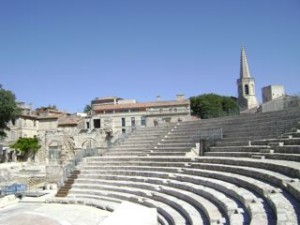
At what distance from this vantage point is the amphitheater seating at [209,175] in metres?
8.66

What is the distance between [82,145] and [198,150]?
61.9 feet

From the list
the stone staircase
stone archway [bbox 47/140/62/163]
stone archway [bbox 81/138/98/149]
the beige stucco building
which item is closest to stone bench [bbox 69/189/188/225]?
the stone staircase

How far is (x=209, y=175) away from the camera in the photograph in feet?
44.2

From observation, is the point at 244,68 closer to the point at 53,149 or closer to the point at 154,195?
the point at 53,149

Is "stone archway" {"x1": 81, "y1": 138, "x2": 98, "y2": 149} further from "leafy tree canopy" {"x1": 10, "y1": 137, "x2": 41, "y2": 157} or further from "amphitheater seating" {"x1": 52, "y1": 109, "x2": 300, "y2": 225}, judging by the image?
"amphitheater seating" {"x1": 52, "y1": 109, "x2": 300, "y2": 225}

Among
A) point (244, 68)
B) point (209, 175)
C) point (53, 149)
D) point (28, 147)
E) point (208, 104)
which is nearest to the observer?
point (209, 175)

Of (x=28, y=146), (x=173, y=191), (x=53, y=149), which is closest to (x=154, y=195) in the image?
(x=173, y=191)

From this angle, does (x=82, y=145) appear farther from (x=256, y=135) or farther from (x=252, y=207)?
(x=252, y=207)

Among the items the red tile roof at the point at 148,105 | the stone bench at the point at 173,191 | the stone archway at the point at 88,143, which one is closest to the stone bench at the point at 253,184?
the stone bench at the point at 173,191

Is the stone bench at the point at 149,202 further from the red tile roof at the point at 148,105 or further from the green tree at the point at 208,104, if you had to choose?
the green tree at the point at 208,104

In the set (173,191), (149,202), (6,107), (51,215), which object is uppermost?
(6,107)

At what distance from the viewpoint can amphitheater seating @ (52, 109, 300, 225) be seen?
8656mm

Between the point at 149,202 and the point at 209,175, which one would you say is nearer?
the point at 209,175

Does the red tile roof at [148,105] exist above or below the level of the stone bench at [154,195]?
above
